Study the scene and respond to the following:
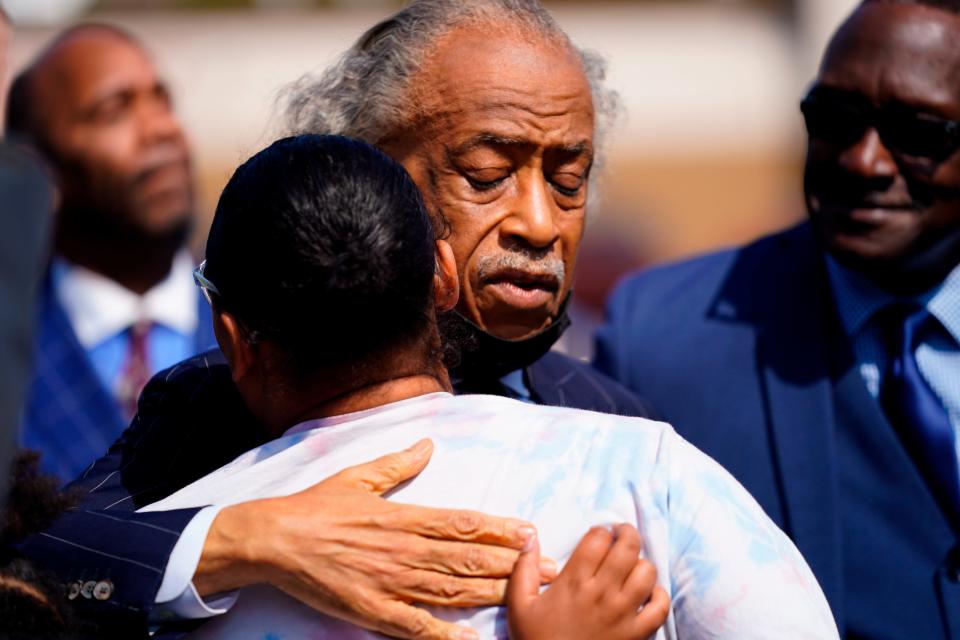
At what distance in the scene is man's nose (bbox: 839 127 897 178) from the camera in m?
3.26

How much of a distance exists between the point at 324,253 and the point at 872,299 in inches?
76.1

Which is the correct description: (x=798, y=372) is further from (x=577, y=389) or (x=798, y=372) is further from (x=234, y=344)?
(x=234, y=344)

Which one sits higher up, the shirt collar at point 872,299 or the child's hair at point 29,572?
the child's hair at point 29,572

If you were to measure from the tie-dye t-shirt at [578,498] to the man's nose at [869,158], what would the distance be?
64.8 inches

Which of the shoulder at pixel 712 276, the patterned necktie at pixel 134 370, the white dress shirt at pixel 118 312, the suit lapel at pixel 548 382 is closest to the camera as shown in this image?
the suit lapel at pixel 548 382

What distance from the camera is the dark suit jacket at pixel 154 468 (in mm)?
1890

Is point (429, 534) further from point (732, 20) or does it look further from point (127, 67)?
point (732, 20)

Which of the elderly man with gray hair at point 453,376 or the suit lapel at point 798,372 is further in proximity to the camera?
the suit lapel at point 798,372

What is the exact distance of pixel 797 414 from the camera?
3.28 metres

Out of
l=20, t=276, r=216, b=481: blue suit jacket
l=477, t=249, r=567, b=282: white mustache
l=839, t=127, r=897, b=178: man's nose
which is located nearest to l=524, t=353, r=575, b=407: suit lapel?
l=477, t=249, r=567, b=282: white mustache

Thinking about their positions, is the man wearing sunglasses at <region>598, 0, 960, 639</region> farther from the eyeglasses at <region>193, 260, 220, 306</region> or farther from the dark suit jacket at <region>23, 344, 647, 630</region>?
the eyeglasses at <region>193, 260, 220, 306</region>

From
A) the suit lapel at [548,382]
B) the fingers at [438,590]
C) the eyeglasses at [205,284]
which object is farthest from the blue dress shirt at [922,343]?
the eyeglasses at [205,284]

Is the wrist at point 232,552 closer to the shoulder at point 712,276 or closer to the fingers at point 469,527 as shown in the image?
the fingers at point 469,527

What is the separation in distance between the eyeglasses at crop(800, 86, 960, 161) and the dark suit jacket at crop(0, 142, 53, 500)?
2.36m
